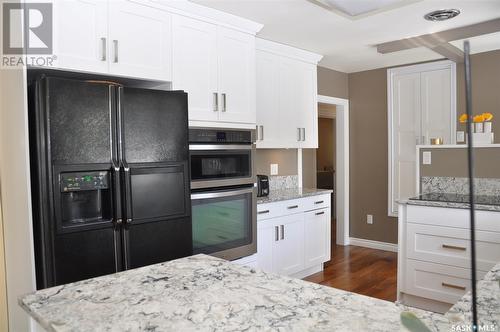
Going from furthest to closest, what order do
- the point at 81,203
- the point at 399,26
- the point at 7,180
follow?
the point at 399,26 → the point at 81,203 → the point at 7,180

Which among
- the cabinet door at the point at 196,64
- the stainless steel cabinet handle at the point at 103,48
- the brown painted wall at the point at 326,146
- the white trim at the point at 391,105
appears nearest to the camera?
the stainless steel cabinet handle at the point at 103,48

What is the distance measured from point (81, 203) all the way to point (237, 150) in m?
1.29

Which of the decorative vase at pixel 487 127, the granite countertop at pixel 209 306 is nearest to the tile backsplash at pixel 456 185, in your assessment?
the decorative vase at pixel 487 127

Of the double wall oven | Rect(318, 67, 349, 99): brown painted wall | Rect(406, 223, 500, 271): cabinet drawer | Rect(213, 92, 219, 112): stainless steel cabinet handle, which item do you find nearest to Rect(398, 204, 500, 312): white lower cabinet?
Rect(406, 223, 500, 271): cabinet drawer

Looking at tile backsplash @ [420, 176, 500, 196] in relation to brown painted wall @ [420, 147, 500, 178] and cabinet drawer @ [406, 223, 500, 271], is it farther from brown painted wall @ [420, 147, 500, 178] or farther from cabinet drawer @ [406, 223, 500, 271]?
cabinet drawer @ [406, 223, 500, 271]

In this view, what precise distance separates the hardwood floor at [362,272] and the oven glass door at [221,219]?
125cm

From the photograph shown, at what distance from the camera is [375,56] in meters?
4.37

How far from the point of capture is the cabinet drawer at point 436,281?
2.84m

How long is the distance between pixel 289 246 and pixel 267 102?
1421mm

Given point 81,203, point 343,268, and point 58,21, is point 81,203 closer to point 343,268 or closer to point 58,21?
point 58,21

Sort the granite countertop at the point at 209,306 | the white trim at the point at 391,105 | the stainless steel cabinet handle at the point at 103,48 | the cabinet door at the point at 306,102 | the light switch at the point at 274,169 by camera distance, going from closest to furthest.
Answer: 1. the granite countertop at the point at 209,306
2. the stainless steel cabinet handle at the point at 103,48
3. the cabinet door at the point at 306,102
4. the light switch at the point at 274,169
5. the white trim at the point at 391,105

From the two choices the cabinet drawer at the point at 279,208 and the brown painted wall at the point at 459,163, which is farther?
the cabinet drawer at the point at 279,208

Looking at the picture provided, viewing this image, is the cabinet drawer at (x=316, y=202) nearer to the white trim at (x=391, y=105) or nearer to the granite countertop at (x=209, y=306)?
the white trim at (x=391, y=105)

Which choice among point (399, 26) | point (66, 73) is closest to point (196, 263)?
point (66, 73)
